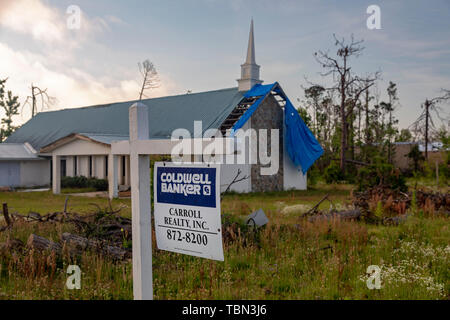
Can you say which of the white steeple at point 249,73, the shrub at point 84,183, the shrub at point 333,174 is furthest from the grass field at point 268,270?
the shrub at point 333,174

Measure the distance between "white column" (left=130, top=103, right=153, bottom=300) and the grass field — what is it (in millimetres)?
1552

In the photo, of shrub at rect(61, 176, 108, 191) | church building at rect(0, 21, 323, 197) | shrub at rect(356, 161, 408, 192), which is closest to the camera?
shrub at rect(356, 161, 408, 192)

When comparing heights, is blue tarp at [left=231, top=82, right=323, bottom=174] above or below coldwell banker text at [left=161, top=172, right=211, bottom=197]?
above

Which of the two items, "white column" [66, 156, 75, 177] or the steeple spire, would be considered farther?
"white column" [66, 156, 75, 177]

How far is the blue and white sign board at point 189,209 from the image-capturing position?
3.92 m

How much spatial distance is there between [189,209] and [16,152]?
30.8 meters

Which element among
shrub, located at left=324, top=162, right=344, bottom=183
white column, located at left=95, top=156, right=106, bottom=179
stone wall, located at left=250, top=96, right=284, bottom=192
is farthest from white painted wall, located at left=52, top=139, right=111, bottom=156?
shrub, located at left=324, top=162, right=344, bottom=183

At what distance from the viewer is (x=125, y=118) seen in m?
31.4

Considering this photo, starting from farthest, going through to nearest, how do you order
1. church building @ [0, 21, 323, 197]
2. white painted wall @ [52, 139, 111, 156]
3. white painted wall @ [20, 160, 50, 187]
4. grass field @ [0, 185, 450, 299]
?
white painted wall @ [20, 160, 50, 187]
church building @ [0, 21, 323, 197]
white painted wall @ [52, 139, 111, 156]
grass field @ [0, 185, 450, 299]

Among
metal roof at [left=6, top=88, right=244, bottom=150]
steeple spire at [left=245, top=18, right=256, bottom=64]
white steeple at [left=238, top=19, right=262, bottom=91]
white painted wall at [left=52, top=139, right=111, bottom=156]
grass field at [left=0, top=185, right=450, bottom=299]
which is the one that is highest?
steeple spire at [left=245, top=18, right=256, bottom=64]

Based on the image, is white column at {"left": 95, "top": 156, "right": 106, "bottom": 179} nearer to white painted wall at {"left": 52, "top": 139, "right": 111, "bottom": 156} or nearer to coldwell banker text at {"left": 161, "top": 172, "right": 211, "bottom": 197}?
white painted wall at {"left": 52, "top": 139, "right": 111, "bottom": 156}

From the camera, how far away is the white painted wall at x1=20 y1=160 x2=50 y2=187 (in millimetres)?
31000

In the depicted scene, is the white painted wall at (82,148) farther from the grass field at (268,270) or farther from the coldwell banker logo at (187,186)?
the coldwell banker logo at (187,186)
